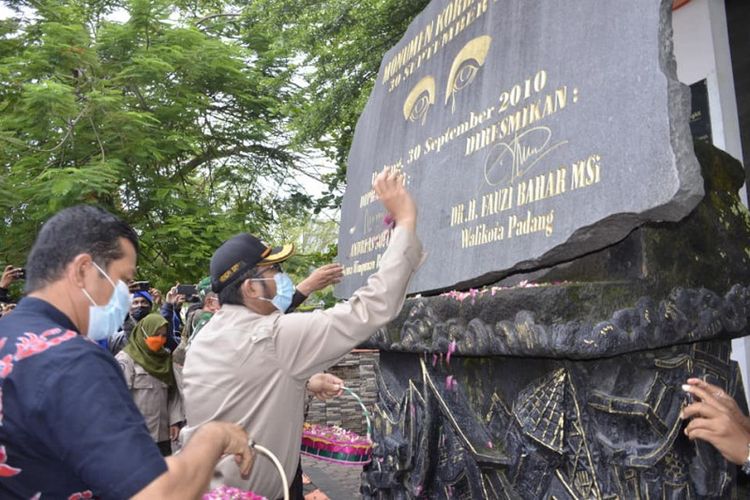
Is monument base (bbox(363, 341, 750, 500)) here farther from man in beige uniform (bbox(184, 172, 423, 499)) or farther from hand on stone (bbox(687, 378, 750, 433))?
man in beige uniform (bbox(184, 172, 423, 499))

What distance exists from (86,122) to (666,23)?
10126 mm

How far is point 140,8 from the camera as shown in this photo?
38.5 feet

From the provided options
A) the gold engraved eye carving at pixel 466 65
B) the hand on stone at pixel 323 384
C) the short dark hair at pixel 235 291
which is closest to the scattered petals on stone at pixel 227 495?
the short dark hair at pixel 235 291

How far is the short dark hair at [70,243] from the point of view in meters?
1.80

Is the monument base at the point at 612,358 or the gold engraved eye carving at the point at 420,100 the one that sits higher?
the gold engraved eye carving at the point at 420,100

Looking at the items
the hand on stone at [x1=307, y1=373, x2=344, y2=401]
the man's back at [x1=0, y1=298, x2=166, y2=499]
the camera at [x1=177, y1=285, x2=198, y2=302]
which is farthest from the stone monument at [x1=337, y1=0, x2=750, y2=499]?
the camera at [x1=177, y1=285, x2=198, y2=302]

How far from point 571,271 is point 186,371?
5.43ft

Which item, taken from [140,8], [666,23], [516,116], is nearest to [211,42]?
[140,8]

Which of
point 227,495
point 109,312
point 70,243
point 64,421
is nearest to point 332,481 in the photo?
point 227,495

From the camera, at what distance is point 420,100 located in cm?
457

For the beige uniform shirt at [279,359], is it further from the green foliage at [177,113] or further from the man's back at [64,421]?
the green foliage at [177,113]
